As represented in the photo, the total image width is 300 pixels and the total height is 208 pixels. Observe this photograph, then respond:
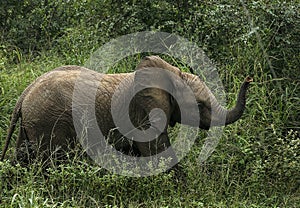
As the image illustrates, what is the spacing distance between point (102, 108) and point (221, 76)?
1976 mm

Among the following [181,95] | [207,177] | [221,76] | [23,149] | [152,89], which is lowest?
[207,177]

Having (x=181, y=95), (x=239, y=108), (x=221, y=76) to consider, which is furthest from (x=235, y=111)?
(x=221, y=76)

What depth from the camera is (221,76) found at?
7652 millimetres

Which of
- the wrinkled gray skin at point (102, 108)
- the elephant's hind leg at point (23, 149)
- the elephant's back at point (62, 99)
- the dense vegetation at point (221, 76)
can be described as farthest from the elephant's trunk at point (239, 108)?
the elephant's hind leg at point (23, 149)

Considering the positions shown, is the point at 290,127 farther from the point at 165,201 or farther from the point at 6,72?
the point at 6,72

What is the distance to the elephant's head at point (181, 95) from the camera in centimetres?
612

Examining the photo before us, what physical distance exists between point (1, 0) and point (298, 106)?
516 centimetres

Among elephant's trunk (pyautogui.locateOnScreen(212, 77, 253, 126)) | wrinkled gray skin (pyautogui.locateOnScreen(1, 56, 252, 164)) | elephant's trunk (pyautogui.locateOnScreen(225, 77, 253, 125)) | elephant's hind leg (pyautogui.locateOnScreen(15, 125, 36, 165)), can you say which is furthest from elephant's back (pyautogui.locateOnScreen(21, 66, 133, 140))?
elephant's trunk (pyautogui.locateOnScreen(225, 77, 253, 125))

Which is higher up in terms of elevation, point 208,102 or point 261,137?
point 208,102

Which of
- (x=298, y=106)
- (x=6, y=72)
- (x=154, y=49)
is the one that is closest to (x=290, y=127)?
(x=298, y=106)

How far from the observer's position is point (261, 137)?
6.89 metres

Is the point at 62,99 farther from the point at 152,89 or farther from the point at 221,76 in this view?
the point at 221,76

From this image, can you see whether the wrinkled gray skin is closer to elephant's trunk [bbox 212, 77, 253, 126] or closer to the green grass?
elephant's trunk [bbox 212, 77, 253, 126]

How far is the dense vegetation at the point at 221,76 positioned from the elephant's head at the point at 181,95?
515 mm
